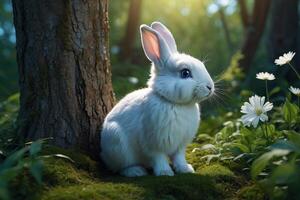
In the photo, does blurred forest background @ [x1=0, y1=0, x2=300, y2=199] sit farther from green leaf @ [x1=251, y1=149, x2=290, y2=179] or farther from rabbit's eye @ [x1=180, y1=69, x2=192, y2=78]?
rabbit's eye @ [x1=180, y1=69, x2=192, y2=78]

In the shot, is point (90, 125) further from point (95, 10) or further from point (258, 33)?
point (258, 33)

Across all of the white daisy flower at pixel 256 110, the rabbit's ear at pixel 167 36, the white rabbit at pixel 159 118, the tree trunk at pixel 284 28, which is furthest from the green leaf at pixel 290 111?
the tree trunk at pixel 284 28

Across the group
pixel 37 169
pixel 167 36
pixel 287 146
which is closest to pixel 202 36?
pixel 167 36

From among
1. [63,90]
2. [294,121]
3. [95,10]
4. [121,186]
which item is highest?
[95,10]

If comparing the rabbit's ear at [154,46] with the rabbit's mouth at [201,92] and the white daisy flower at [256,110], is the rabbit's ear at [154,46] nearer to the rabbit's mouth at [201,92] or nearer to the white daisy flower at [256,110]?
the rabbit's mouth at [201,92]

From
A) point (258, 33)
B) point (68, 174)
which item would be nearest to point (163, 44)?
point (68, 174)

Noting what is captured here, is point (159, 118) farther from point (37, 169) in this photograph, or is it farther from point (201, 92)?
point (37, 169)
